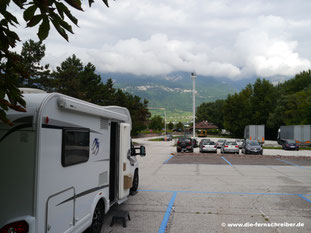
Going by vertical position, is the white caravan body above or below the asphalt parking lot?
above

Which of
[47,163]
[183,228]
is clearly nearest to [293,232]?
[183,228]

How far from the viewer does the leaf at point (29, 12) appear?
231 centimetres

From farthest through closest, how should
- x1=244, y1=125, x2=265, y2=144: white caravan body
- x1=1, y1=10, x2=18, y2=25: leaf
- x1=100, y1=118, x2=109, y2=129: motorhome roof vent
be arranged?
x1=244, y1=125, x2=265, y2=144: white caravan body → x1=100, y1=118, x2=109, y2=129: motorhome roof vent → x1=1, y1=10, x2=18, y2=25: leaf

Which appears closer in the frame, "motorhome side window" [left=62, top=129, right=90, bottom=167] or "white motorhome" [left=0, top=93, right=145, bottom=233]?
"white motorhome" [left=0, top=93, right=145, bottom=233]

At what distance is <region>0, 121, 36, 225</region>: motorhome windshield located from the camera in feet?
12.8

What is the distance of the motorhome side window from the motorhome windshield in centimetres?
76

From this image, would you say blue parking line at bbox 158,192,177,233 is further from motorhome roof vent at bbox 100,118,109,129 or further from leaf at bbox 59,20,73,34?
leaf at bbox 59,20,73,34

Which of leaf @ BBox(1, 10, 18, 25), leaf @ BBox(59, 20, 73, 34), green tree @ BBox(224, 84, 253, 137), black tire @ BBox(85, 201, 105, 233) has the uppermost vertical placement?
green tree @ BBox(224, 84, 253, 137)

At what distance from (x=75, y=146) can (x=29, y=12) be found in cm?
309

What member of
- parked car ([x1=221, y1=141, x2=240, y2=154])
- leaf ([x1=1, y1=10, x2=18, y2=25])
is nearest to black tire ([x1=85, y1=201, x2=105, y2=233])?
leaf ([x1=1, y1=10, x2=18, y2=25])

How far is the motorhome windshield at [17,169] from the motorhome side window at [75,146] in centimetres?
76

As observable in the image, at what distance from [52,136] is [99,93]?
35522 mm

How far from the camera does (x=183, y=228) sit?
6664 millimetres

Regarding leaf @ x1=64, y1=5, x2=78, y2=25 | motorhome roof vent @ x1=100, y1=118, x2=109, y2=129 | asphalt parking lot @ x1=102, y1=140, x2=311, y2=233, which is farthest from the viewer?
asphalt parking lot @ x1=102, y1=140, x2=311, y2=233
